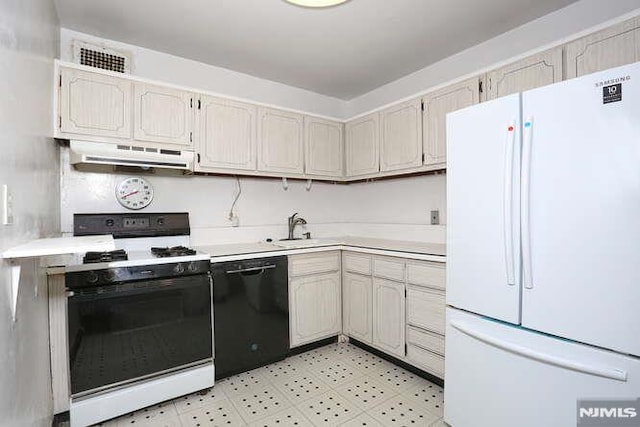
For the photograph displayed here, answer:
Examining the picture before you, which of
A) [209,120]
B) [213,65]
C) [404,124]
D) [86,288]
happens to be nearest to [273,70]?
[213,65]

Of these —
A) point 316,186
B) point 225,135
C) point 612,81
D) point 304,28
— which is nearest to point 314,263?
point 316,186

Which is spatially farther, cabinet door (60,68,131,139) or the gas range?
cabinet door (60,68,131,139)


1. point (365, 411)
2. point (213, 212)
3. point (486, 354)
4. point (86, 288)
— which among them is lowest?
point (365, 411)

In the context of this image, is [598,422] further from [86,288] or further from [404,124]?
[86,288]

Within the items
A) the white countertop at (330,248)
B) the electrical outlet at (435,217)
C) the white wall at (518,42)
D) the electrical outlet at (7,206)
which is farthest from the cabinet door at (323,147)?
the electrical outlet at (7,206)

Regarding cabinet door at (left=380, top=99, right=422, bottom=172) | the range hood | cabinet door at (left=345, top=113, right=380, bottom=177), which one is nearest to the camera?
the range hood

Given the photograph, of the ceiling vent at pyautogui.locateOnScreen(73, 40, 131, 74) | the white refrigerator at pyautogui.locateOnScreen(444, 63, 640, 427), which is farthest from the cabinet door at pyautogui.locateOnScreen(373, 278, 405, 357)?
the ceiling vent at pyautogui.locateOnScreen(73, 40, 131, 74)

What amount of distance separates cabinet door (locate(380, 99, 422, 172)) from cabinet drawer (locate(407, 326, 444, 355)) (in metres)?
1.31

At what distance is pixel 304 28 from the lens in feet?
7.45

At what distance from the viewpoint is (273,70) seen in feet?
9.70

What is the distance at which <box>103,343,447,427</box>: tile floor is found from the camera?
1828 mm

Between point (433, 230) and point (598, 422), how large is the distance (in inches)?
66.7

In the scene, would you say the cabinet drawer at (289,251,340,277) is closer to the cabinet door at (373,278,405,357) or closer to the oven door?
the cabinet door at (373,278,405,357)

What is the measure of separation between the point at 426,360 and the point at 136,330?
1914 millimetres
